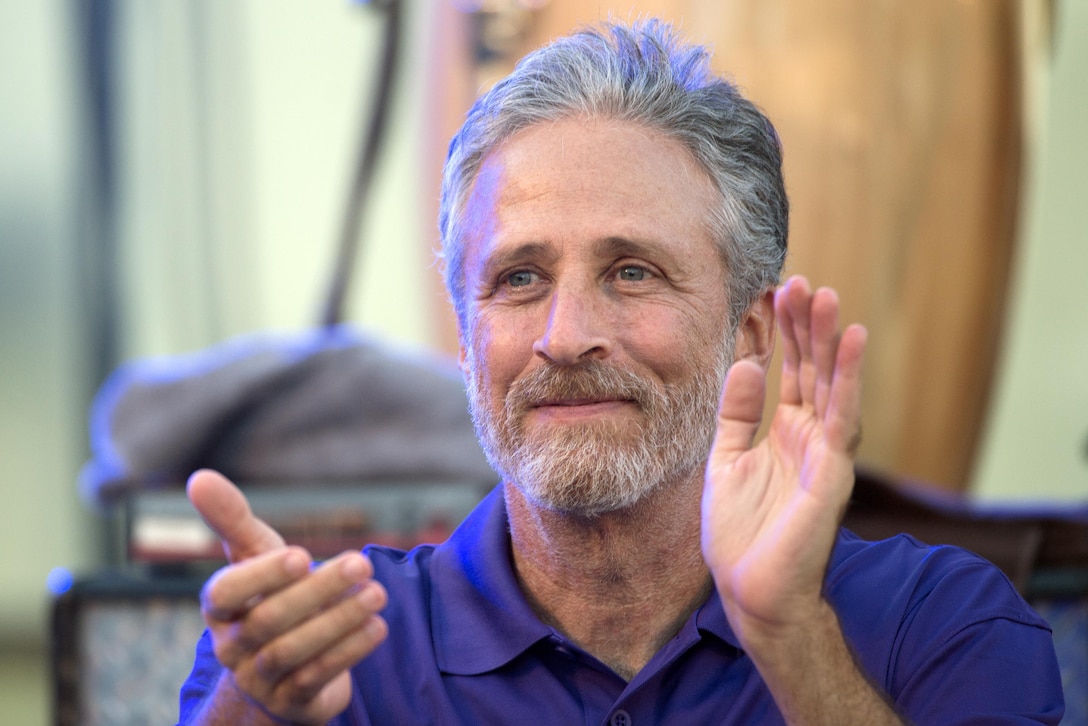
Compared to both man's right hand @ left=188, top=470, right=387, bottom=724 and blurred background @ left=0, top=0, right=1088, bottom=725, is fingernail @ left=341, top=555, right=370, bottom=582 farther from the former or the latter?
blurred background @ left=0, top=0, right=1088, bottom=725

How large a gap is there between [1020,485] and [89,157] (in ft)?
6.77

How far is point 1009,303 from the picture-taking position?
1633 millimetres

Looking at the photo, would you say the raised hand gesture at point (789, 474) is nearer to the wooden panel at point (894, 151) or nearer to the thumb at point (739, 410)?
the thumb at point (739, 410)

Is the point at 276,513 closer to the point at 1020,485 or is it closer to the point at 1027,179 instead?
the point at 1027,179

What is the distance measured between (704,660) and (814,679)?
20 centimetres

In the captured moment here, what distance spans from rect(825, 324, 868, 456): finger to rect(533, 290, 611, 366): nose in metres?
0.24

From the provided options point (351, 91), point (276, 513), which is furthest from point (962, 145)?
point (351, 91)

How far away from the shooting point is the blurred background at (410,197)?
1526mm

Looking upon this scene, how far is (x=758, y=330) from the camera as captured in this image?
1183 mm

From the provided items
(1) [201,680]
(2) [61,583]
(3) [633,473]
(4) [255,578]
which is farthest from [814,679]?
(2) [61,583]

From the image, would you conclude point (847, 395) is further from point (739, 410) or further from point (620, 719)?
point (620, 719)

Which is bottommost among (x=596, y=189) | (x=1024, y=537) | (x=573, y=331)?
(x=1024, y=537)

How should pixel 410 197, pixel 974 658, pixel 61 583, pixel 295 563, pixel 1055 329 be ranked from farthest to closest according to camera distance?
pixel 1055 329 < pixel 410 197 < pixel 61 583 < pixel 974 658 < pixel 295 563

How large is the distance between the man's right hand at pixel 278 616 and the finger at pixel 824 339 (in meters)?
0.32
